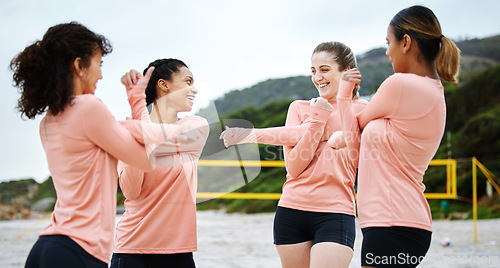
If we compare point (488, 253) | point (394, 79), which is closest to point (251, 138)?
point (394, 79)

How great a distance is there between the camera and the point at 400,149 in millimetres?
1595

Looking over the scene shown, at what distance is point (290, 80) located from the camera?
27.4 metres

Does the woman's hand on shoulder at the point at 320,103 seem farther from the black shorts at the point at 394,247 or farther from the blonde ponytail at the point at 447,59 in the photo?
the black shorts at the point at 394,247

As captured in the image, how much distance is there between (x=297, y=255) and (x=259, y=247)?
5227 mm

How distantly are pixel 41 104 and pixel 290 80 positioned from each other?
26241 millimetres

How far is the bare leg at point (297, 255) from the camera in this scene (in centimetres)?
211

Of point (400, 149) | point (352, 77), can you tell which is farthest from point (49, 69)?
point (400, 149)

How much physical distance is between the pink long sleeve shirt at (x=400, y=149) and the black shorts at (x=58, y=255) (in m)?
0.91

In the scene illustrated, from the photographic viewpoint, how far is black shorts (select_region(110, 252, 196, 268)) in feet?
6.36

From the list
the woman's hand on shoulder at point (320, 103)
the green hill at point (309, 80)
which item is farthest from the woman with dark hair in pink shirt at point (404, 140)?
the green hill at point (309, 80)

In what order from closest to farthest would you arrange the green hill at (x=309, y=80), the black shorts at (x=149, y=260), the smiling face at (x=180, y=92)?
the black shorts at (x=149, y=260)
the smiling face at (x=180, y=92)
the green hill at (x=309, y=80)

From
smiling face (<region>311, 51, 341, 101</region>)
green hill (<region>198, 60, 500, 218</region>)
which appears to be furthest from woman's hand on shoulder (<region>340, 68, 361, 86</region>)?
green hill (<region>198, 60, 500, 218</region>)

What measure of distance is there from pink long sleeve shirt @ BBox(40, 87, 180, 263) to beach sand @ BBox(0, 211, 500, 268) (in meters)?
4.06

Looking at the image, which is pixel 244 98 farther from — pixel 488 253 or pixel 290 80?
pixel 488 253
